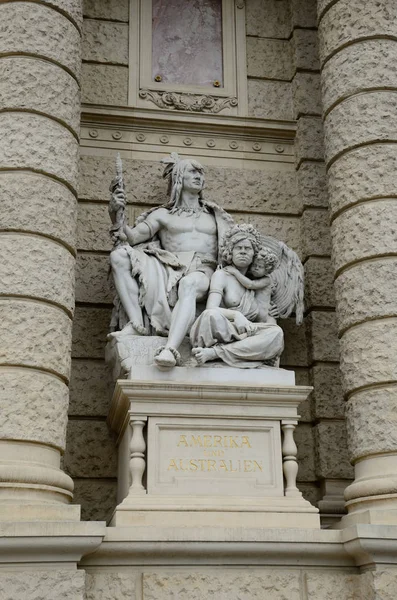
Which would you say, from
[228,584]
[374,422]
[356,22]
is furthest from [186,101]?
[228,584]

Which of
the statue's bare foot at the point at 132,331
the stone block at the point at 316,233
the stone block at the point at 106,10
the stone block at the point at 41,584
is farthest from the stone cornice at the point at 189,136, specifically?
the stone block at the point at 41,584

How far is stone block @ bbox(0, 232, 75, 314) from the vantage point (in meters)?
8.16

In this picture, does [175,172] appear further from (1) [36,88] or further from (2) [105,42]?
(2) [105,42]

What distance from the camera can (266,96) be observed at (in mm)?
11984

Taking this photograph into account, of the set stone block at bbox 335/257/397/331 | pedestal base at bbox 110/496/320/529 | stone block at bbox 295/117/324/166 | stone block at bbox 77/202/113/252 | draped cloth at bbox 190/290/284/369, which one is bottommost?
pedestal base at bbox 110/496/320/529

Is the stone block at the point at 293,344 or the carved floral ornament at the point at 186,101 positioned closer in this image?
the stone block at the point at 293,344

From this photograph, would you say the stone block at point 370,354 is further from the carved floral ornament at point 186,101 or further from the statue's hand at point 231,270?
the carved floral ornament at point 186,101

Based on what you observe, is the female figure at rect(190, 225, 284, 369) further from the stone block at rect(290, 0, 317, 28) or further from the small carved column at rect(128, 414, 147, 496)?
the stone block at rect(290, 0, 317, 28)

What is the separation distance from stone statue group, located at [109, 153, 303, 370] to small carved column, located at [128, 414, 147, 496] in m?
0.62

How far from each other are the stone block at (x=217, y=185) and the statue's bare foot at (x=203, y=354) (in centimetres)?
310

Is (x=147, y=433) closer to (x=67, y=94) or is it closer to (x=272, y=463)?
(x=272, y=463)

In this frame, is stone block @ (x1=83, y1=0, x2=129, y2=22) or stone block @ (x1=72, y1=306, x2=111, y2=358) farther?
stone block @ (x1=83, y1=0, x2=129, y2=22)

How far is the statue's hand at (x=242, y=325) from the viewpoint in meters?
8.88

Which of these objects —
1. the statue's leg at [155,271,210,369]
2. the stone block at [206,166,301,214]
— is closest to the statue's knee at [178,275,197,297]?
the statue's leg at [155,271,210,369]
